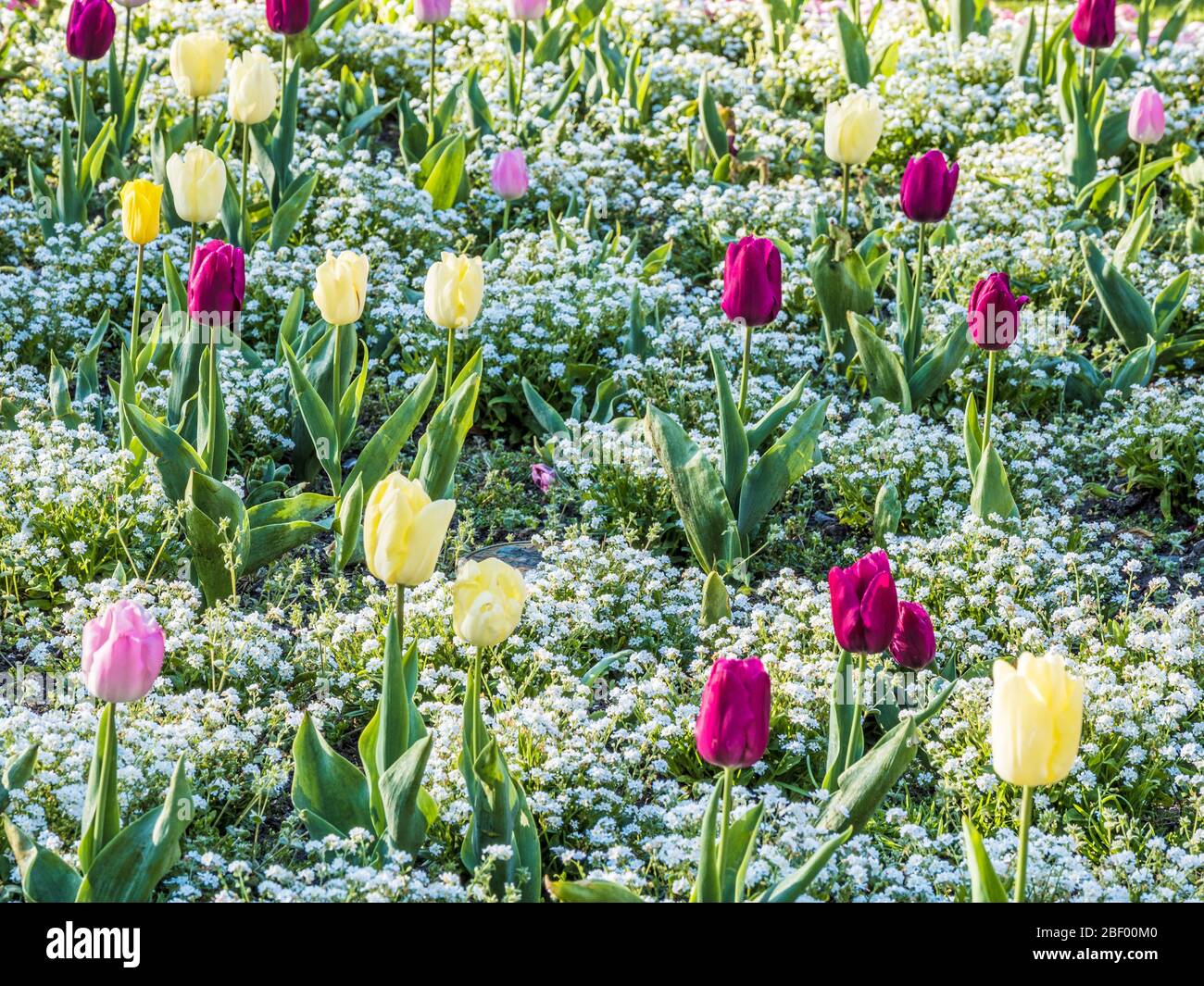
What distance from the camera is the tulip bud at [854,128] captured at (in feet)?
14.4

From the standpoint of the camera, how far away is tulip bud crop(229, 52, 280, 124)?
4.51 m

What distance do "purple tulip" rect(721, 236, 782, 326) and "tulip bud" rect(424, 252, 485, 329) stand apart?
58 centimetres

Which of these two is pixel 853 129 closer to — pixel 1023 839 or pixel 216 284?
pixel 216 284

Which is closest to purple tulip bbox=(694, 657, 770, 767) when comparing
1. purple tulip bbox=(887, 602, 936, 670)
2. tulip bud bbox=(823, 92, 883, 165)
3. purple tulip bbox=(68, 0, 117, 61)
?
purple tulip bbox=(887, 602, 936, 670)

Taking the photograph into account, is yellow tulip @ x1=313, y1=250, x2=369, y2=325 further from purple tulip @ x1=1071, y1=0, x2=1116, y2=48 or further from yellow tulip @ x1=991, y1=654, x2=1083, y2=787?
purple tulip @ x1=1071, y1=0, x2=1116, y2=48

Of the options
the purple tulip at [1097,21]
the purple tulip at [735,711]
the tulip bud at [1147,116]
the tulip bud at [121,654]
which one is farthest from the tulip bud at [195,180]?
the purple tulip at [1097,21]

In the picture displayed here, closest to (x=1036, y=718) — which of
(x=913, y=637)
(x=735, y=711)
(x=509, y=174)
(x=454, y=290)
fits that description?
(x=735, y=711)

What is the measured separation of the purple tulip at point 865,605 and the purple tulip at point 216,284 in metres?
1.57

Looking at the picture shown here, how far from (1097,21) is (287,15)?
9.29 feet

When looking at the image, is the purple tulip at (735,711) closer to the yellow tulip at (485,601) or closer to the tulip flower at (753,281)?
the yellow tulip at (485,601)

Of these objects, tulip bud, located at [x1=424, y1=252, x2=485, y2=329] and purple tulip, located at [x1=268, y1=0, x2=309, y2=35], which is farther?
purple tulip, located at [x1=268, y1=0, x2=309, y2=35]

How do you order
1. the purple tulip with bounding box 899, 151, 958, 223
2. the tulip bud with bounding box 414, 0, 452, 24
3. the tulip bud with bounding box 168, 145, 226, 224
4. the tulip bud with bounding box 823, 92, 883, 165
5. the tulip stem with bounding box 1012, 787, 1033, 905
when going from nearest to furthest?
the tulip stem with bounding box 1012, 787, 1033, 905
the tulip bud with bounding box 168, 145, 226, 224
the purple tulip with bounding box 899, 151, 958, 223
the tulip bud with bounding box 823, 92, 883, 165
the tulip bud with bounding box 414, 0, 452, 24

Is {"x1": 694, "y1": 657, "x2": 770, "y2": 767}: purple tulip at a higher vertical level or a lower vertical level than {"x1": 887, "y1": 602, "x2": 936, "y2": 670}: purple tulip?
lower

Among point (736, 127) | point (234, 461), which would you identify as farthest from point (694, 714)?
point (736, 127)
